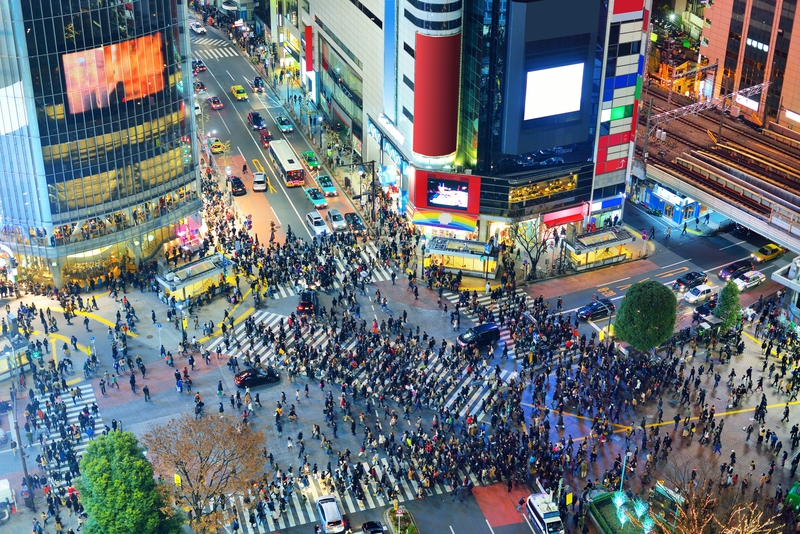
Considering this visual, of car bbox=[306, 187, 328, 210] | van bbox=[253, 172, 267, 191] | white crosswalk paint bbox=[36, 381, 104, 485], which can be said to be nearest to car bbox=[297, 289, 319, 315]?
white crosswalk paint bbox=[36, 381, 104, 485]

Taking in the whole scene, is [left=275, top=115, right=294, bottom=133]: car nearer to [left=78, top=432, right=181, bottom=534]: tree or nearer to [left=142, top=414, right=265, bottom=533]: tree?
[left=142, top=414, right=265, bottom=533]: tree

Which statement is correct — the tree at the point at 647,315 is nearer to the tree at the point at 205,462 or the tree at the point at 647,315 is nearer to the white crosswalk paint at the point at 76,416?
the tree at the point at 205,462

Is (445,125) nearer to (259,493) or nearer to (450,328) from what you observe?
(450,328)

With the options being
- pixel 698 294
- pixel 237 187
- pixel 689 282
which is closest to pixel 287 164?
pixel 237 187

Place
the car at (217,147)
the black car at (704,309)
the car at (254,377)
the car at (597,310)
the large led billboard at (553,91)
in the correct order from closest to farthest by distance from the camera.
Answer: the car at (254,377) < the black car at (704,309) < the car at (597,310) < the large led billboard at (553,91) < the car at (217,147)

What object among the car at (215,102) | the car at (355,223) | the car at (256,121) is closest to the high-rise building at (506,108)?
the car at (355,223)

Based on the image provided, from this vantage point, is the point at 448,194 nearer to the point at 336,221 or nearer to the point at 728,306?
the point at 336,221

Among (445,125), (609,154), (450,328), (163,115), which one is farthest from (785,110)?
(163,115)
